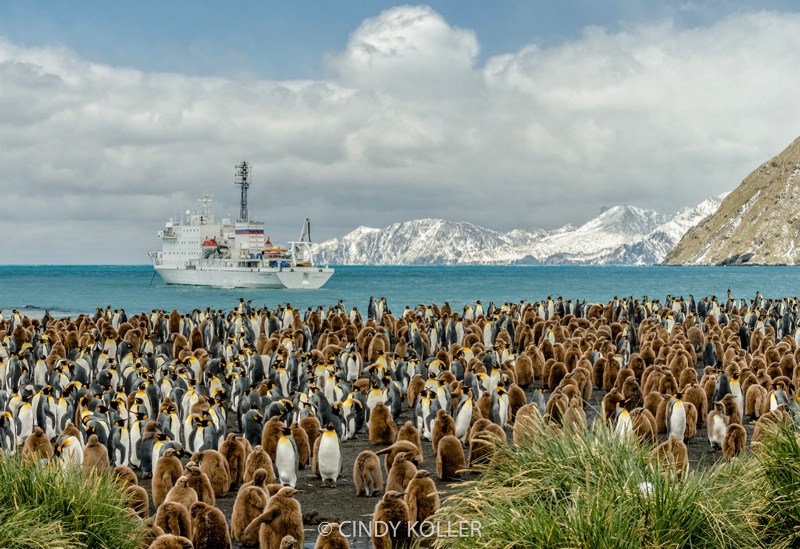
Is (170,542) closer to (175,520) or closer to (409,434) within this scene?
(175,520)

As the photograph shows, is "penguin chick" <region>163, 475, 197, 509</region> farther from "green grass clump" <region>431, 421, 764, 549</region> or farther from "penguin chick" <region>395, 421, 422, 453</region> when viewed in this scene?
"penguin chick" <region>395, 421, 422, 453</region>

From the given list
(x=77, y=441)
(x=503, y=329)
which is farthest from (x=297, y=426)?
(x=503, y=329)

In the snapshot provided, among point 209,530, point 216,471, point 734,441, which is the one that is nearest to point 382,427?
point 216,471

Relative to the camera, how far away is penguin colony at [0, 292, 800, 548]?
8.35 metres

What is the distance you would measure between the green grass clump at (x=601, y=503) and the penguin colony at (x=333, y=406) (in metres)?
0.40

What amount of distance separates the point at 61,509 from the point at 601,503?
4216 mm

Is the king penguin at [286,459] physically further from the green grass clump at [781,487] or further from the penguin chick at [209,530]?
the green grass clump at [781,487]

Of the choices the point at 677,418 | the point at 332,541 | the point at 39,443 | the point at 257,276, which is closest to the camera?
the point at 332,541

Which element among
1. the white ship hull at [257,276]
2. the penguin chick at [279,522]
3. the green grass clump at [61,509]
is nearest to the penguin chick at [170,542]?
the green grass clump at [61,509]

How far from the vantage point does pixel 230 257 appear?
6362 centimetres

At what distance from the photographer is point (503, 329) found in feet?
79.5

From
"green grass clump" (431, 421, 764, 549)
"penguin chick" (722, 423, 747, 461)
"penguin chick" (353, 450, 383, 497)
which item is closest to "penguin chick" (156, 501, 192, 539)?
"green grass clump" (431, 421, 764, 549)

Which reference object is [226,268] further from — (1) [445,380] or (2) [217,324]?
(1) [445,380]

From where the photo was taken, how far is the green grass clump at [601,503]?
5.73m
